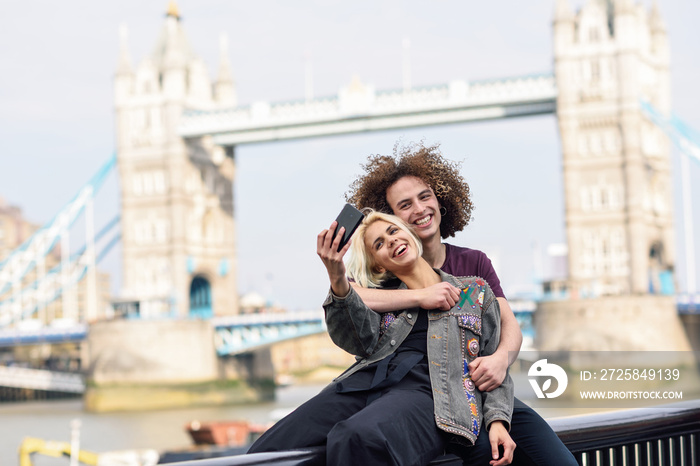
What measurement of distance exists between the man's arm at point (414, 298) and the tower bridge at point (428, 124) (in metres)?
24.2

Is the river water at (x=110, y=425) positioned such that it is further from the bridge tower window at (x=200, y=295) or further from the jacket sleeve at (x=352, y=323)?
the jacket sleeve at (x=352, y=323)

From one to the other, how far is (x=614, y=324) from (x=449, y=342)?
24398 millimetres

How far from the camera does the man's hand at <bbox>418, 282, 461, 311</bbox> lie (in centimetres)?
188

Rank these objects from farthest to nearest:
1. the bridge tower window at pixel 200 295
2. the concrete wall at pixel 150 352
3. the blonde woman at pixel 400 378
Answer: the bridge tower window at pixel 200 295 < the concrete wall at pixel 150 352 < the blonde woman at pixel 400 378

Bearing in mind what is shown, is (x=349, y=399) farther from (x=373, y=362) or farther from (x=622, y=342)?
(x=622, y=342)

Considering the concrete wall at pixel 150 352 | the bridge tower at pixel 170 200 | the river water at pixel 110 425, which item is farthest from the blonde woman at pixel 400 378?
the bridge tower at pixel 170 200

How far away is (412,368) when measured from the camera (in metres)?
1.83

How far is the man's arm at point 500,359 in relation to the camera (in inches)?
72.7

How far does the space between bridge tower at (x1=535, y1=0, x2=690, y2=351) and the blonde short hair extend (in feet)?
85.9

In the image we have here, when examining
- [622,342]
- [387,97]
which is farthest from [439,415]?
[387,97]

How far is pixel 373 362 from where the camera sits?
1872 mm

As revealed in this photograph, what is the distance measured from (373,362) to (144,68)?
117 feet

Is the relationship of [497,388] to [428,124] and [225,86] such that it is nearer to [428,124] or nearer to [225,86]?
[428,124]

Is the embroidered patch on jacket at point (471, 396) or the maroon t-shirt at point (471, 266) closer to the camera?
the embroidered patch on jacket at point (471, 396)
